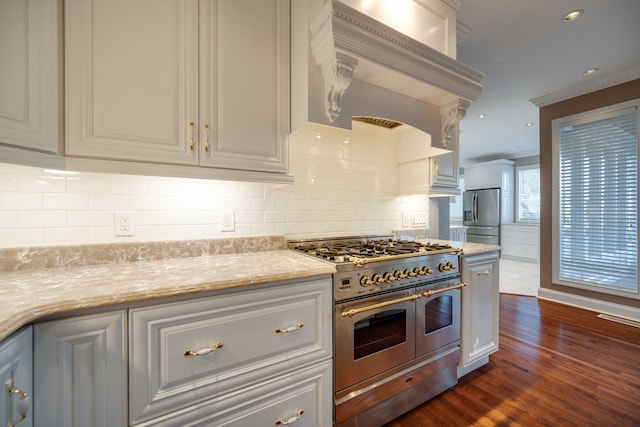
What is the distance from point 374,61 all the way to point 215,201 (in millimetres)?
1205

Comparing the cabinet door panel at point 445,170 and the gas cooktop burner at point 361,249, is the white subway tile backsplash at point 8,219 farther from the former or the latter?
the cabinet door panel at point 445,170

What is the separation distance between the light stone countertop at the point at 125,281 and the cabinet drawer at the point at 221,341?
0.07 meters

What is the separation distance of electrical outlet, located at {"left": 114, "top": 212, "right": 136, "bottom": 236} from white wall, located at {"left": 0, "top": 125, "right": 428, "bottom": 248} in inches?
0.8

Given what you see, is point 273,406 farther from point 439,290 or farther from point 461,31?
point 461,31

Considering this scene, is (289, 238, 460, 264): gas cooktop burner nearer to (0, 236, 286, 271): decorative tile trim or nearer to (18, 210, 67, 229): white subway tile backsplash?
(0, 236, 286, 271): decorative tile trim

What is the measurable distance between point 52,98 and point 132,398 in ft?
3.70

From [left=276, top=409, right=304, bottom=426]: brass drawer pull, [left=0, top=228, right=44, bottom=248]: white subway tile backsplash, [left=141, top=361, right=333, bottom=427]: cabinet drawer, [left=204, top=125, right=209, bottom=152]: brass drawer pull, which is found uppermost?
[left=204, top=125, right=209, bottom=152]: brass drawer pull

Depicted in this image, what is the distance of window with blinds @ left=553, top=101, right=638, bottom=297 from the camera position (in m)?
2.96

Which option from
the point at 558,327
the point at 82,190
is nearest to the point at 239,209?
the point at 82,190

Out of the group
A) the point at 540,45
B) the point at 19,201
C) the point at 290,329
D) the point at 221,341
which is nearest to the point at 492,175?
the point at 540,45

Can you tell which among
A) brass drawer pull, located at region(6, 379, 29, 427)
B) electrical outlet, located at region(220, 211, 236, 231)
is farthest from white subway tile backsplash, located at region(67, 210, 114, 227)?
brass drawer pull, located at region(6, 379, 29, 427)

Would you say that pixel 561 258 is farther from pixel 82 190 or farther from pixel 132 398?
pixel 82 190

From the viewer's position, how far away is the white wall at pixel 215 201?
1.18 m

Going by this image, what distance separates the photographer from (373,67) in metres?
1.44
